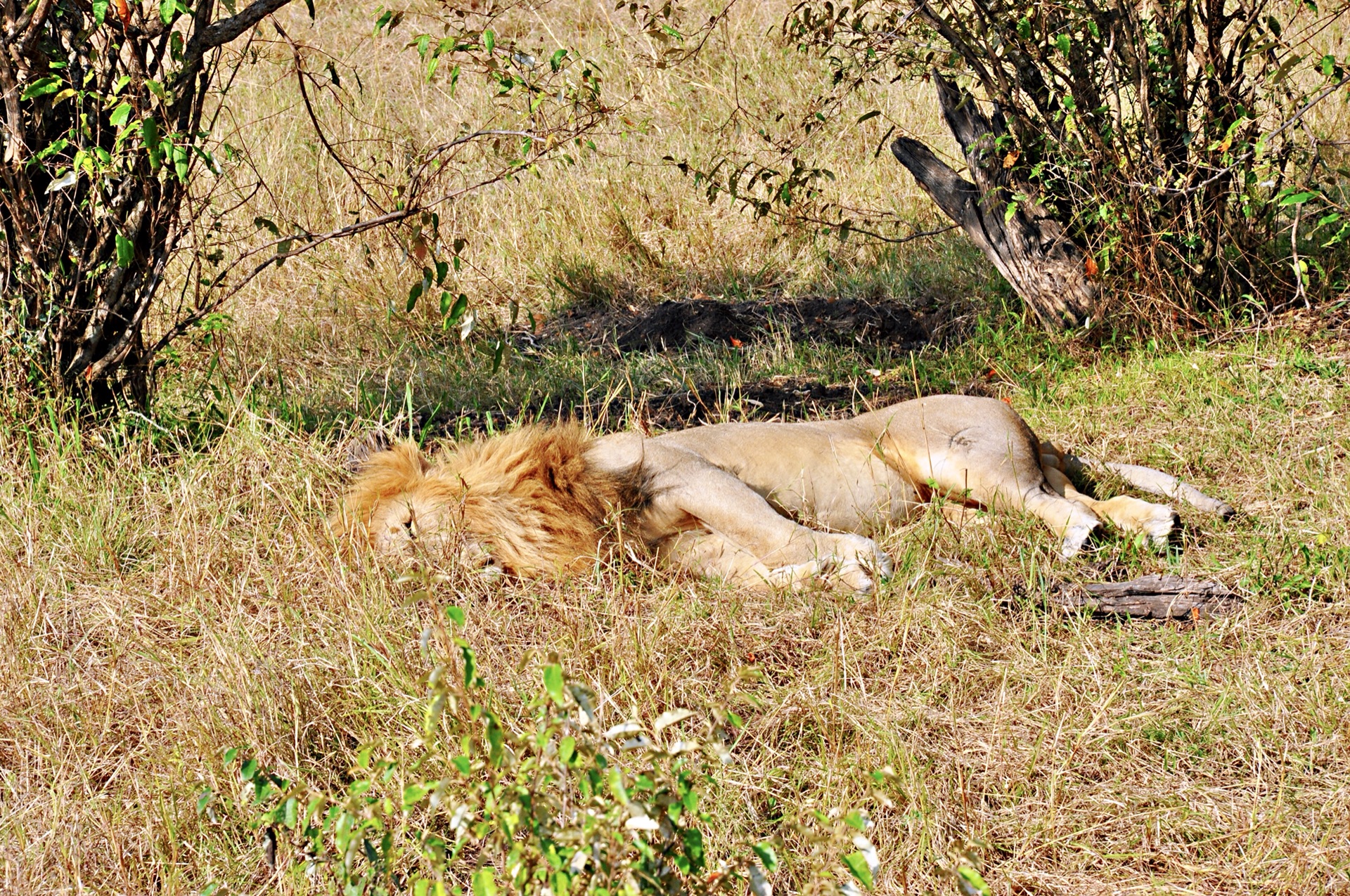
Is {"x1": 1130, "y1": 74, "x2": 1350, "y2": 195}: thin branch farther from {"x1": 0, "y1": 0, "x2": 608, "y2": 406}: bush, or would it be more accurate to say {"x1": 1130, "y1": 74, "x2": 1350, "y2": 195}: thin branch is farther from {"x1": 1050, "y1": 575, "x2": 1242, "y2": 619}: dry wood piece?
{"x1": 0, "y1": 0, "x2": 608, "y2": 406}: bush

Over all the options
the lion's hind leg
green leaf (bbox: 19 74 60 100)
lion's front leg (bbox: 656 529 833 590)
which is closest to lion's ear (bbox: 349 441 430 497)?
lion's front leg (bbox: 656 529 833 590)

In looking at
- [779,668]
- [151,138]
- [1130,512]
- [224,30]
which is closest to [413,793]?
[779,668]

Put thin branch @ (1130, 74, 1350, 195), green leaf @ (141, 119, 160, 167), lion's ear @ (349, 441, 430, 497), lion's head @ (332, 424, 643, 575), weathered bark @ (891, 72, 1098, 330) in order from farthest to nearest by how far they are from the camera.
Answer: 1. weathered bark @ (891, 72, 1098, 330)
2. thin branch @ (1130, 74, 1350, 195)
3. lion's ear @ (349, 441, 430, 497)
4. lion's head @ (332, 424, 643, 575)
5. green leaf @ (141, 119, 160, 167)

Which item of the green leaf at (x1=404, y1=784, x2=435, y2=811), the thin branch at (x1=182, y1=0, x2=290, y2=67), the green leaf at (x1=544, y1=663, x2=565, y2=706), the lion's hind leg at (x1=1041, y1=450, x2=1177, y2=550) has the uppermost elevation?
the thin branch at (x1=182, y1=0, x2=290, y2=67)

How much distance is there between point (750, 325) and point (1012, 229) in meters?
1.55

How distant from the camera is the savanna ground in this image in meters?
2.88

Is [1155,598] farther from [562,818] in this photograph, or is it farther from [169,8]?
[169,8]

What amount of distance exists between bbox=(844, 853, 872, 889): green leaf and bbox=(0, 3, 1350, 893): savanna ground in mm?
770

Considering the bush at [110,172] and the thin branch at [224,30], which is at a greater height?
the thin branch at [224,30]

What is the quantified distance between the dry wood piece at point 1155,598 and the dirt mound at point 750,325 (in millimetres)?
2853

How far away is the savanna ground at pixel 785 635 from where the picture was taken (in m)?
2.88

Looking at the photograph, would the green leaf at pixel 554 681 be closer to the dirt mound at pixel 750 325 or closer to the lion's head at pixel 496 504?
the lion's head at pixel 496 504

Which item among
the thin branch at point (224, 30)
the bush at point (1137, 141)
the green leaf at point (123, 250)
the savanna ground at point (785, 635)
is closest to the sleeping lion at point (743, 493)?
the savanna ground at point (785, 635)

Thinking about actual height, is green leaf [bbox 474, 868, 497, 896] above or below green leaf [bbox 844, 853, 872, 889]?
above
